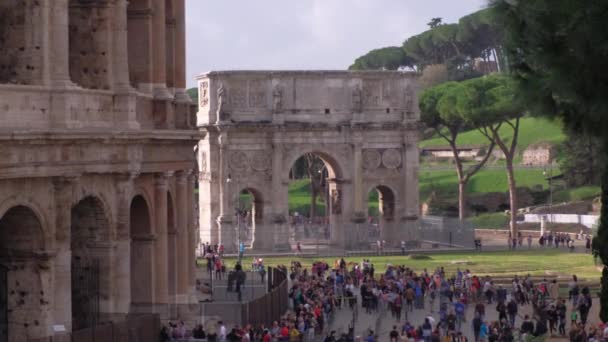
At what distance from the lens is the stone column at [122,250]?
33.7 m

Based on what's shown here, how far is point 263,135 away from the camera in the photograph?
67.6 metres

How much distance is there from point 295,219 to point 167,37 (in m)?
40.9

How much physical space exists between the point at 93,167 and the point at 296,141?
36462mm

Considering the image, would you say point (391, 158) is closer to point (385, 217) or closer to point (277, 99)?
point (385, 217)

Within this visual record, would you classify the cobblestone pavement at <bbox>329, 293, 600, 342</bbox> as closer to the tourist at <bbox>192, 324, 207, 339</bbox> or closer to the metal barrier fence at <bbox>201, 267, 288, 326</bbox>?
the metal barrier fence at <bbox>201, 267, 288, 326</bbox>

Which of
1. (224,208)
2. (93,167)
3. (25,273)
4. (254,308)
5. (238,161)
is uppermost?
(238,161)

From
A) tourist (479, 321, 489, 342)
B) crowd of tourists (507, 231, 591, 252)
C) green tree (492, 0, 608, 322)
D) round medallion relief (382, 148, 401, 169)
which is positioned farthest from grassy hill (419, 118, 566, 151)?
green tree (492, 0, 608, 322)

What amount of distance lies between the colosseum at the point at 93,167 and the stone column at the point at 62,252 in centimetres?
2

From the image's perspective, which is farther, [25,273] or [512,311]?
[512,311]

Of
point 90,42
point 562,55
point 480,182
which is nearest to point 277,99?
point 480,182

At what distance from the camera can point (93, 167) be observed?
31.9m

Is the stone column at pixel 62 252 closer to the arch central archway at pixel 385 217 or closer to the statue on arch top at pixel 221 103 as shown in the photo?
the statue on arch top at pixel 221 103

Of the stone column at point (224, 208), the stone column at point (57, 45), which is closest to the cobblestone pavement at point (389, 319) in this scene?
the stone column at point (57, 45)

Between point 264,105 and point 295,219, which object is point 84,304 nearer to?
point 264,105
